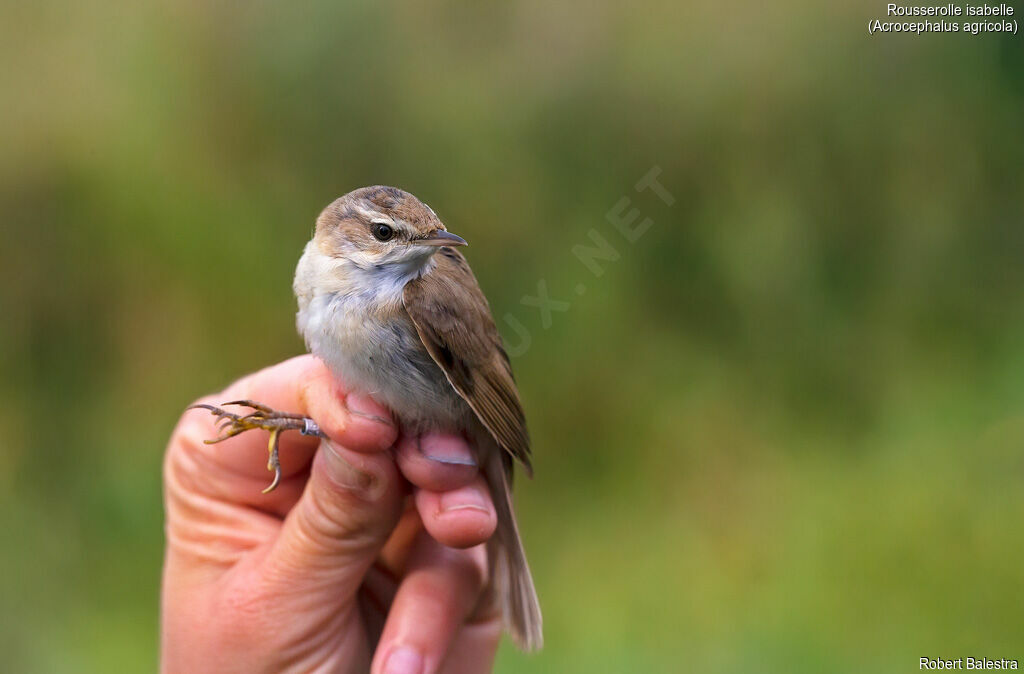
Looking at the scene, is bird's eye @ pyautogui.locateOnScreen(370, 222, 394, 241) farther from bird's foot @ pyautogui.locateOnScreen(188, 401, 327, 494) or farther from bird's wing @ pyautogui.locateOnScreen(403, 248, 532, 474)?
bird's foot @ pyautogui.locateOnScreen(188, 401, 327, 494)

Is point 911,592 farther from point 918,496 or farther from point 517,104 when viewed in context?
point 517,104

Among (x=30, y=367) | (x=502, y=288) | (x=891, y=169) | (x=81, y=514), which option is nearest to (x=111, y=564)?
(x=81, y=514)

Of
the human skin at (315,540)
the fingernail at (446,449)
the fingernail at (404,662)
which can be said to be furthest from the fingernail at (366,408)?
the fingernail at (404,662)

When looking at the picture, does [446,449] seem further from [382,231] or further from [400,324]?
[382,231]

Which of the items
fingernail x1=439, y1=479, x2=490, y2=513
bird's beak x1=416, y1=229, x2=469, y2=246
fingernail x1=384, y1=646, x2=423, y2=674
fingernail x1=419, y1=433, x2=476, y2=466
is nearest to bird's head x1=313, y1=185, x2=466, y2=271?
bird's beak x1=416, y1=229, x2=469, y2=246

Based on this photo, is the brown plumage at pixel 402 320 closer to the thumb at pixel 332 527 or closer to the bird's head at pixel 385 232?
the bird's head at pixel 385 232
